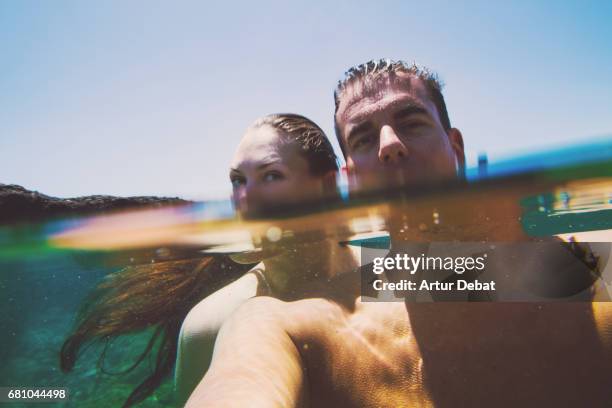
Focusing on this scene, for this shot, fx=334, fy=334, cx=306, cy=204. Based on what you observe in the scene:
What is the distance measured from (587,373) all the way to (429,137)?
2.52 meters

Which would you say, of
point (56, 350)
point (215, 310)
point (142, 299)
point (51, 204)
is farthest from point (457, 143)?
point (56, 350)

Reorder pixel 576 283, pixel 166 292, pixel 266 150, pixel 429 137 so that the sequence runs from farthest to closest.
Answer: pixel 166 292
pixel 266 150
pixel 429 137
pixel 576 283

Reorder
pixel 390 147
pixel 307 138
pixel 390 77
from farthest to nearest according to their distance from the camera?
pixel 307 138 < pixel 390 77 < pixel 390 147

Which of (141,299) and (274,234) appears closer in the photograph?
(274,234)

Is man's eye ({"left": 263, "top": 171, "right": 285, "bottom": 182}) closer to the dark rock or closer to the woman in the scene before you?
the woman

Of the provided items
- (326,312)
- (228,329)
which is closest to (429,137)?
(326,312)

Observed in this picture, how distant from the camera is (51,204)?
17.9 ft

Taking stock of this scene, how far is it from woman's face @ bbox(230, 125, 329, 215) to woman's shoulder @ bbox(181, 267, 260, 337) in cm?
151

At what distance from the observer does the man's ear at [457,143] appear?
394cm

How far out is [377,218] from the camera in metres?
5.78

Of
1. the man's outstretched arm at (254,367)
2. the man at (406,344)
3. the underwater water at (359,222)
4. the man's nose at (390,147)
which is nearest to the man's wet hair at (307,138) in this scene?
the underwater water at (359,222)

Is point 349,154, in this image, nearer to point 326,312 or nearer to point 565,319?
point 326,312

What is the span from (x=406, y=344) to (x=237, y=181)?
3.19 m

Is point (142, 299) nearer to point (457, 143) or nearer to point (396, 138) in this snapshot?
point (396, 138)
